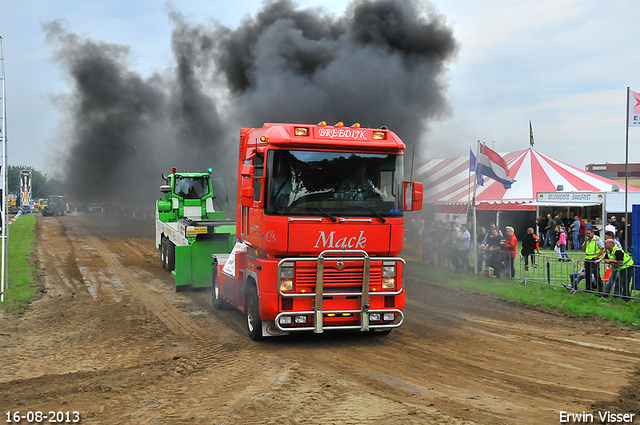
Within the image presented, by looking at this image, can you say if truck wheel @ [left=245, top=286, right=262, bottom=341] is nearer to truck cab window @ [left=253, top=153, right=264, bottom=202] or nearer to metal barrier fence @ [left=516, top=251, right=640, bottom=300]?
truck cab window @ [left=253, top=153, right=264, bottom=202]

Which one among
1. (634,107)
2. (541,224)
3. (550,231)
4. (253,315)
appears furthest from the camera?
(541,224)

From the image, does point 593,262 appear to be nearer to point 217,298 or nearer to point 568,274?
point 568,274

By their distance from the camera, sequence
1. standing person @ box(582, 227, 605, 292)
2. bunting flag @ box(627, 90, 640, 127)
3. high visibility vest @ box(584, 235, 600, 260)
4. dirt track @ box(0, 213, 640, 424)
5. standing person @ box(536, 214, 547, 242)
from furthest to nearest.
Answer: standing person @ box(536, 214, 547, 242), bunting flag @ box(627, 90, 640, 127), high visibility vest @ box(584, 235, 600, 260), standing person @ box(582, 227, 605, 292), dirt track @ box(0, 213, 640, 424)

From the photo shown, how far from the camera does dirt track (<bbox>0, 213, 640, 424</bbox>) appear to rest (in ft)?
16.0

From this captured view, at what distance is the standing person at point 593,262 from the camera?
34.6ft

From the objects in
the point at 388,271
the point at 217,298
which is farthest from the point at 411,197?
the point at 217,298

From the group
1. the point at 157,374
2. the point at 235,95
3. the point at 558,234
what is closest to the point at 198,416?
the point at 157,374

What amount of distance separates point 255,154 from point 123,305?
4.70m

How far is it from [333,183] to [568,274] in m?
7.60

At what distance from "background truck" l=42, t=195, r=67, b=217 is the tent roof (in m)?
36.7

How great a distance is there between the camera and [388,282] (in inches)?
281

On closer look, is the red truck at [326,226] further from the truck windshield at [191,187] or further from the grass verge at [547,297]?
the truck windshield at [191,187]

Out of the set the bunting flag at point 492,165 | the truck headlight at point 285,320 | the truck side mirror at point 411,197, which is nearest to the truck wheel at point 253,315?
the truck headlight at point 285,320

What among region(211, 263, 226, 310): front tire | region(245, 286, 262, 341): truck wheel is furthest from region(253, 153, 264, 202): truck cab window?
region(211, 263, 226, 310): front tire
